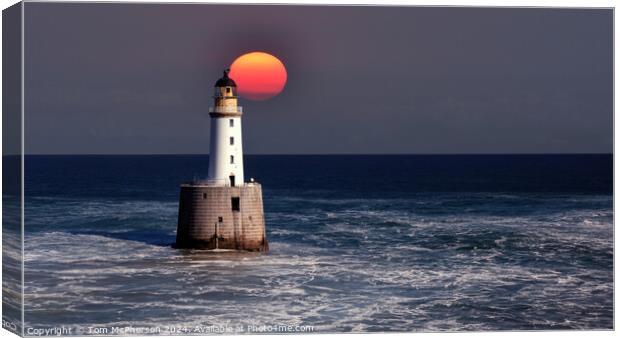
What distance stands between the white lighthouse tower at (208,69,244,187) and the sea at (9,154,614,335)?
2.39 m

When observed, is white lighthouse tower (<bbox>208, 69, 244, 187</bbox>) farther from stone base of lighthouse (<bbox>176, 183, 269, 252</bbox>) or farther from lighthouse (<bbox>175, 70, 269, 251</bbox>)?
stone base of lighthouse (<bbox>176, 183, 269, 252</bbox>)

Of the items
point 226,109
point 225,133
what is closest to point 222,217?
point 225,133

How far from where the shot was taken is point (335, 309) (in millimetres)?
33062

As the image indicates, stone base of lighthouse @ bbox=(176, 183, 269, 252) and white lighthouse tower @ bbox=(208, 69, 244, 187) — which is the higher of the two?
white lighthouse tower @ bbox=(208, 69, 244, 187)

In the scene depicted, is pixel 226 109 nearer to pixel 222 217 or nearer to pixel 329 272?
pixel 222 217

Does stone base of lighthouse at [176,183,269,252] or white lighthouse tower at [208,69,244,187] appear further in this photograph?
white lighthouse tower at [208,69,244,187]

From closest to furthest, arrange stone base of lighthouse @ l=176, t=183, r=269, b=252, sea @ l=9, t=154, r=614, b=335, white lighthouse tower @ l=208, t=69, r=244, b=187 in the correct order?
sea @ l=9, t=154, r=614, b=335 → stone base of lighthouse @ l=176, t=183, r=269, b=252 → white lighthouse tower @ l=208, t=69, r=244, b=187

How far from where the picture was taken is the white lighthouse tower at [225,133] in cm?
4100

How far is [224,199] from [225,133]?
1.96 metres

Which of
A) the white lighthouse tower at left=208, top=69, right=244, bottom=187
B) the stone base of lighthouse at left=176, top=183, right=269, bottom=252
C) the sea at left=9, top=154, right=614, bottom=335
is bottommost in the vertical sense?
the sea at left=9, top=154, right=614, bottom=335

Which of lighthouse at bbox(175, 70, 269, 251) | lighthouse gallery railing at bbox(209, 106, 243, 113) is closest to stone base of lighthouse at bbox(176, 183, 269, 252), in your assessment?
lighthouse at bbox(175, 70, 269, 251)

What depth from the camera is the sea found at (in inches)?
1261

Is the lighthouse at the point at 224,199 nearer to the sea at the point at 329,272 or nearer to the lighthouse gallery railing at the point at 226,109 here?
the lighthouse gallery railing at the point at 226,109

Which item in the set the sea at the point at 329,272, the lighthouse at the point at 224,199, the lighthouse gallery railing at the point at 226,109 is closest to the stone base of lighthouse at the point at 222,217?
the lighthouse at the point at 224,199
